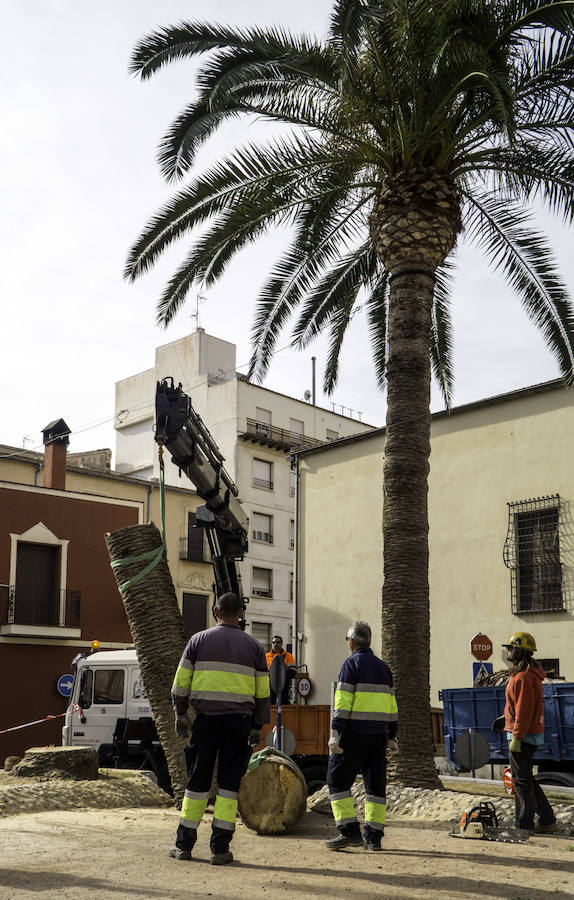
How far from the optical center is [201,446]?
41.6 feet

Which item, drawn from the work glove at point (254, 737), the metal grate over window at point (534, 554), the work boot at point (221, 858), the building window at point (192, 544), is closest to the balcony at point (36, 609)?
the building window at point (192, 544)

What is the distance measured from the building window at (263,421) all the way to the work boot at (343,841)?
3976 centimetres

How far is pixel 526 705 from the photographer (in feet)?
28.9

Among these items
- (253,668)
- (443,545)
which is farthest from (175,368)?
(253,668)

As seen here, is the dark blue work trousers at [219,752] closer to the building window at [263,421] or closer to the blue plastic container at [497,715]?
the blue plastic container at [497,715]

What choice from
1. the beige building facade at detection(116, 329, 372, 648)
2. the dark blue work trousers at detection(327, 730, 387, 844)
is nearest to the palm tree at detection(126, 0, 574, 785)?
the dark blue work trousers at detection(327, 730, 387, 844)

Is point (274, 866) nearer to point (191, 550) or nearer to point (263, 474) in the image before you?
point (191, 550)

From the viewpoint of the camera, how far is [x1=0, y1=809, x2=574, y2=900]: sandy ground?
5824 mm

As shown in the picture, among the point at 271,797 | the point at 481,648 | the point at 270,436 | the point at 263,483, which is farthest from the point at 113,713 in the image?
the point at 270,436

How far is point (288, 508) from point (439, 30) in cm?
3677

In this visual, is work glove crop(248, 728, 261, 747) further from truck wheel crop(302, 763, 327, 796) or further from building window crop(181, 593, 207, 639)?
building window crop(181, 593, 207, 639)

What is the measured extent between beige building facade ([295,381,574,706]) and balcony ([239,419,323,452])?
2082cm

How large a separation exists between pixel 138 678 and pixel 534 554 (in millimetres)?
8999

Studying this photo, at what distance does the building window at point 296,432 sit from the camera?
4822 cm
